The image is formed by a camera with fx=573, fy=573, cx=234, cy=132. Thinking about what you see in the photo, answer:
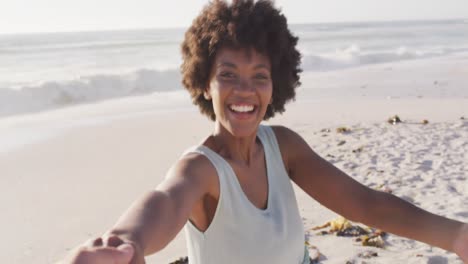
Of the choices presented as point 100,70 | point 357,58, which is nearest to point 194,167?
point 100,70

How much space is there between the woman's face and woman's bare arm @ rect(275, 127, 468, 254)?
264 mm

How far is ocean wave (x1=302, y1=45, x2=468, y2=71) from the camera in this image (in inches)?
930

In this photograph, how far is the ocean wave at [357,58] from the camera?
23609 mm

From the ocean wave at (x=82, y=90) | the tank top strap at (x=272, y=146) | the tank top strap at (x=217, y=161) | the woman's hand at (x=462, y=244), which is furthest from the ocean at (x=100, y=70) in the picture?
the woman's hand at (x=462, y=244)

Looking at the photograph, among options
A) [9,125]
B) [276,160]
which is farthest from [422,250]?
[9,125]

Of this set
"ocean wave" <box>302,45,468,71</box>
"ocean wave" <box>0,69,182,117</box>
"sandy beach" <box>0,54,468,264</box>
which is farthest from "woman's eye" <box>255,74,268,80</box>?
"ocean wave" <box>302,45,468,71</box>

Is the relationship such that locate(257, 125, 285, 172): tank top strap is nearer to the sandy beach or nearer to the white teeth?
the white teeth

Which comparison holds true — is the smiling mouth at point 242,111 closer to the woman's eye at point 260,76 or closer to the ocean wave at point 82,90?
the woman's eye at point 260,76

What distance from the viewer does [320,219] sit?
5039mm

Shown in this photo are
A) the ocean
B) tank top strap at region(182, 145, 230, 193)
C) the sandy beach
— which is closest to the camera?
tank top strap at region(182, 145, 230, 193)

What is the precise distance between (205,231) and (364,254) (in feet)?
8.26

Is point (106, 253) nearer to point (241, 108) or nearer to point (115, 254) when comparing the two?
point (115, 254)

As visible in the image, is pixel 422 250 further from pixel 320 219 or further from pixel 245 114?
pixel 245 114

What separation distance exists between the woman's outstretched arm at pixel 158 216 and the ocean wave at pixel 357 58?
69.4ft
